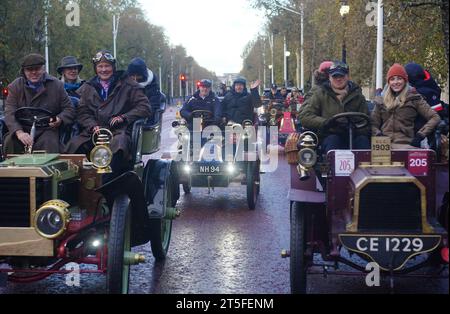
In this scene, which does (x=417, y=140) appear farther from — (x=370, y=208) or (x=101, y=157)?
(x=101, y=157)

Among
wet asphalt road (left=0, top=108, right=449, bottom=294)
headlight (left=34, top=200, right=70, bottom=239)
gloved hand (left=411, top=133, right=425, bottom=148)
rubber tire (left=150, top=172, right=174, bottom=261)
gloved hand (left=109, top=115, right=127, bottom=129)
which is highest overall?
gloved hand (left=109, top=115, right=127, bottom=129)

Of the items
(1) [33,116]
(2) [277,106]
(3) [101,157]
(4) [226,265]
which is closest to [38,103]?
(1) [33,116]

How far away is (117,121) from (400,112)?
272cm

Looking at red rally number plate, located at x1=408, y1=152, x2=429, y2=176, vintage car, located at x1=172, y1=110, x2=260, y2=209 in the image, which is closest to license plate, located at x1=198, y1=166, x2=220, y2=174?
vintage car, located at x1=172, y1=110, x2=260, y2=209

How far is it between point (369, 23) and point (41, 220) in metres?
21.4

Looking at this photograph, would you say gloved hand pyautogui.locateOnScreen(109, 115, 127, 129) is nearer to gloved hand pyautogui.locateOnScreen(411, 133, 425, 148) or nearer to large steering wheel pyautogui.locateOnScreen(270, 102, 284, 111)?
gloved hand pyautogui.locateOnScreen(411, 133, 425, 148)

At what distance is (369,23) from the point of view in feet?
82.0

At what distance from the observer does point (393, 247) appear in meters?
5.18

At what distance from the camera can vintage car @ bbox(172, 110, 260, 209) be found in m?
11.0

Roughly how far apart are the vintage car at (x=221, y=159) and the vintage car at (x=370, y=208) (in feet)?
15.5

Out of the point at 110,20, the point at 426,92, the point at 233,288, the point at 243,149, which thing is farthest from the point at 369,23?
the point at 110,20

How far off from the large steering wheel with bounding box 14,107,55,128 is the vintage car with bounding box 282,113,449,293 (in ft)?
7.24

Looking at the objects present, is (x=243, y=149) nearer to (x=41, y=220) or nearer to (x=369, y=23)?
(x=41, y=220)
